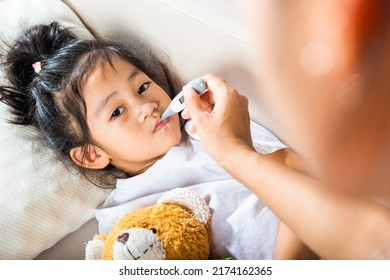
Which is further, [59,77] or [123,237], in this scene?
[59,77]

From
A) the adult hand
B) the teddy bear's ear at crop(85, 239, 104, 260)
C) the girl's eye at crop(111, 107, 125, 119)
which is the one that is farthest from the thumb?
the teddy bear's ear at crop(85, 239, 104, 260)

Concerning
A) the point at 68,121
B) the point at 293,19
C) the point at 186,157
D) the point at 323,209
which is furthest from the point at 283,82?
the point at 68,121

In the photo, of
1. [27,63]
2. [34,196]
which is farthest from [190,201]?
[27,63]

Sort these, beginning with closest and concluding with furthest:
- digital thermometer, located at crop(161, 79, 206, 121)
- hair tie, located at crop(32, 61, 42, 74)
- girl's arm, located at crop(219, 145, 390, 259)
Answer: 1. girl's arm, located at crop(219, 145, 390, 259)
2. digital thermometer, located at crop(161, 79, 206, 121)
3. hair tie, located at crop(32, 61, 42, 74)

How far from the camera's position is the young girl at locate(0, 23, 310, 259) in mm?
643

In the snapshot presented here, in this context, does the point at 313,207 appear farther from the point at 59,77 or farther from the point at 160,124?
the point at 59,77

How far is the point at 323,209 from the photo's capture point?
1.71 ft

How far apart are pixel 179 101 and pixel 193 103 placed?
0.20 ft

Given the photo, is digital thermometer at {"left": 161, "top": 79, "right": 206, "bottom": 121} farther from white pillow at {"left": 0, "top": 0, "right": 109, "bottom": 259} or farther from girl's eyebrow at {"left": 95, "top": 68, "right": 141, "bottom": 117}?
white pillow at {"left": 0, "top": 0, "right": 109, "bottom": 259}

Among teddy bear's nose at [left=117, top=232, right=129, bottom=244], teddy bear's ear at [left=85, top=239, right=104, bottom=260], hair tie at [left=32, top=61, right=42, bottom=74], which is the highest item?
hair tie at [left=32, top=61, right=42, bottom=74]

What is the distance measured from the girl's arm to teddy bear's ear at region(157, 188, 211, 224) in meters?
0.12

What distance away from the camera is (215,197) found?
0.65 m

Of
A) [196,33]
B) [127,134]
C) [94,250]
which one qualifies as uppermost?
[196,33]

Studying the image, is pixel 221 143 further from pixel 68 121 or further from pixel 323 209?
pixel 68 121
